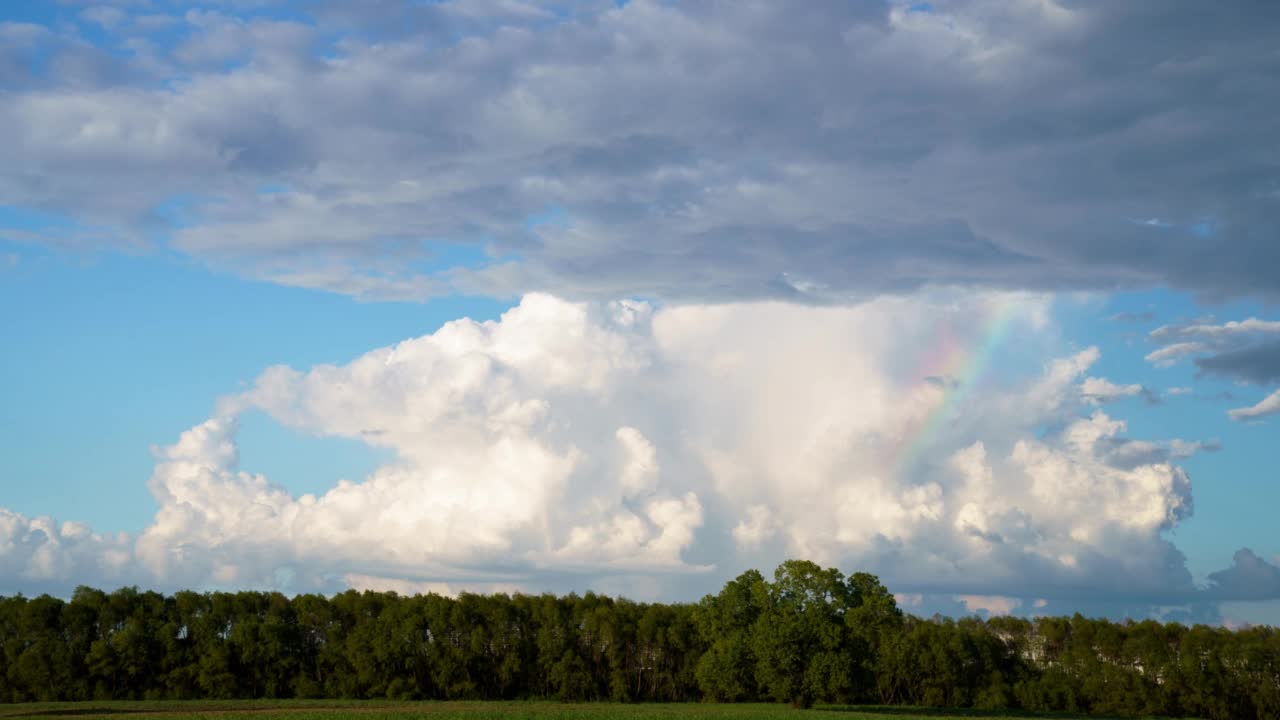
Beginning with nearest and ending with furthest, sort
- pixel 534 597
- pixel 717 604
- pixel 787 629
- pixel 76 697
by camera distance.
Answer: pixel 787 629, pixel 717 604, pixel 76 697, pixel 534 597

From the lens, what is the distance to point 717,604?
346ft

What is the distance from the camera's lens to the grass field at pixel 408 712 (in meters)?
88.3

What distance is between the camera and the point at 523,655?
139875 mm

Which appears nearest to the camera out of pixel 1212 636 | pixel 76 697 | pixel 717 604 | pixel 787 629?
pixel 787 629

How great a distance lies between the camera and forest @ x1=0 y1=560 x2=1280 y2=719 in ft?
418

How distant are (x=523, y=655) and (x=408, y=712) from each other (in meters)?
45.7

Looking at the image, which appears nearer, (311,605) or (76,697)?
(76,697)

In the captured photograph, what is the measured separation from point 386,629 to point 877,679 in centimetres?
5649

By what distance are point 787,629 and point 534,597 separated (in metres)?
54.1

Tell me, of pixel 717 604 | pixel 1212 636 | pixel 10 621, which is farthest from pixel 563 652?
pixel 1212 636

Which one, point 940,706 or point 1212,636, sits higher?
point 1212,636

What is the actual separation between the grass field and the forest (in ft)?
51.0

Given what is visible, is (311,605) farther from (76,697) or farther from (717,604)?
(717,604)

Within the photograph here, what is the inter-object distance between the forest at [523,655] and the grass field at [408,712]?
15550mm
